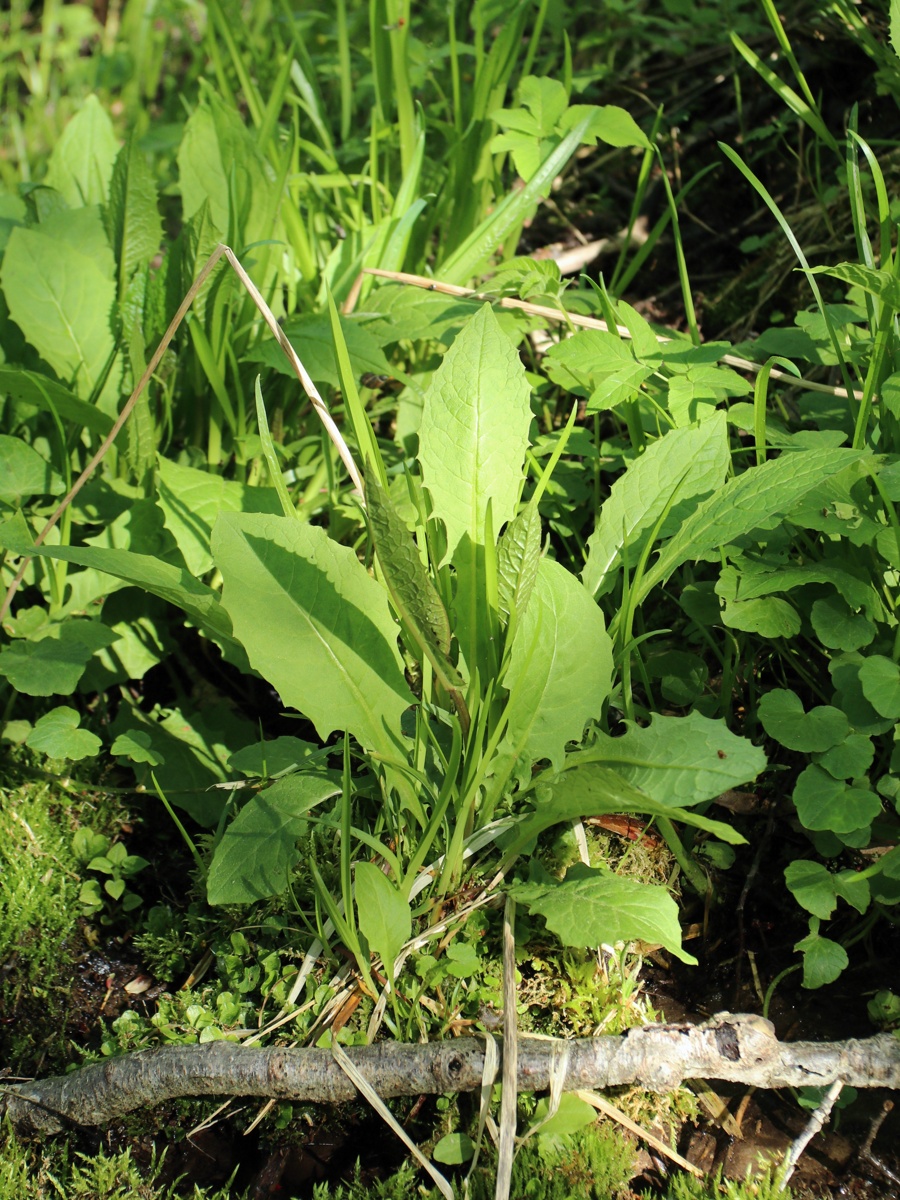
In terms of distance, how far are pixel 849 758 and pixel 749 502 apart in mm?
368

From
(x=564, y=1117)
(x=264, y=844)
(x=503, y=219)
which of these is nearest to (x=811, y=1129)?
(x=564, y=1117)

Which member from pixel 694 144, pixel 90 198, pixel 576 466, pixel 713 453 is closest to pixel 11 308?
pixel 90 198

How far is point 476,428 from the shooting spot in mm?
1440

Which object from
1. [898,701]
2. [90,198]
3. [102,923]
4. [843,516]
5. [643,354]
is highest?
[90,198]

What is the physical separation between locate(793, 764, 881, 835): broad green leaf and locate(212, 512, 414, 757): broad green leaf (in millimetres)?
557

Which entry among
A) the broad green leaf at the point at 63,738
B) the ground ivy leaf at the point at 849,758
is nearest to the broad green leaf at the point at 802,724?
the ground ivy leaf at the point at 849,758

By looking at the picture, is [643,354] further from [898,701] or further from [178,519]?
[178,519]

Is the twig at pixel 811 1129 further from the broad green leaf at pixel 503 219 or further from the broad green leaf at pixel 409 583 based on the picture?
the broad green leaf at pixel 503 219

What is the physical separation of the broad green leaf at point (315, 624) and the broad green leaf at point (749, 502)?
400mm

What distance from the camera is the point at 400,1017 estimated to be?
4.12 feet

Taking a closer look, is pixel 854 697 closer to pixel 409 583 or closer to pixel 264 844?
pixel 409 583

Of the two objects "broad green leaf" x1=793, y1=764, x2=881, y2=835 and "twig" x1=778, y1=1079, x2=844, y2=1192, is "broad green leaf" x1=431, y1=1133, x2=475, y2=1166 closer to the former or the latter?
"twig" x1=778, y1=1079, x2=844, y2=1192

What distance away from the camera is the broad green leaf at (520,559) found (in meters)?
1.21

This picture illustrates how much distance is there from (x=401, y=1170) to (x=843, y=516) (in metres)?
1.05
